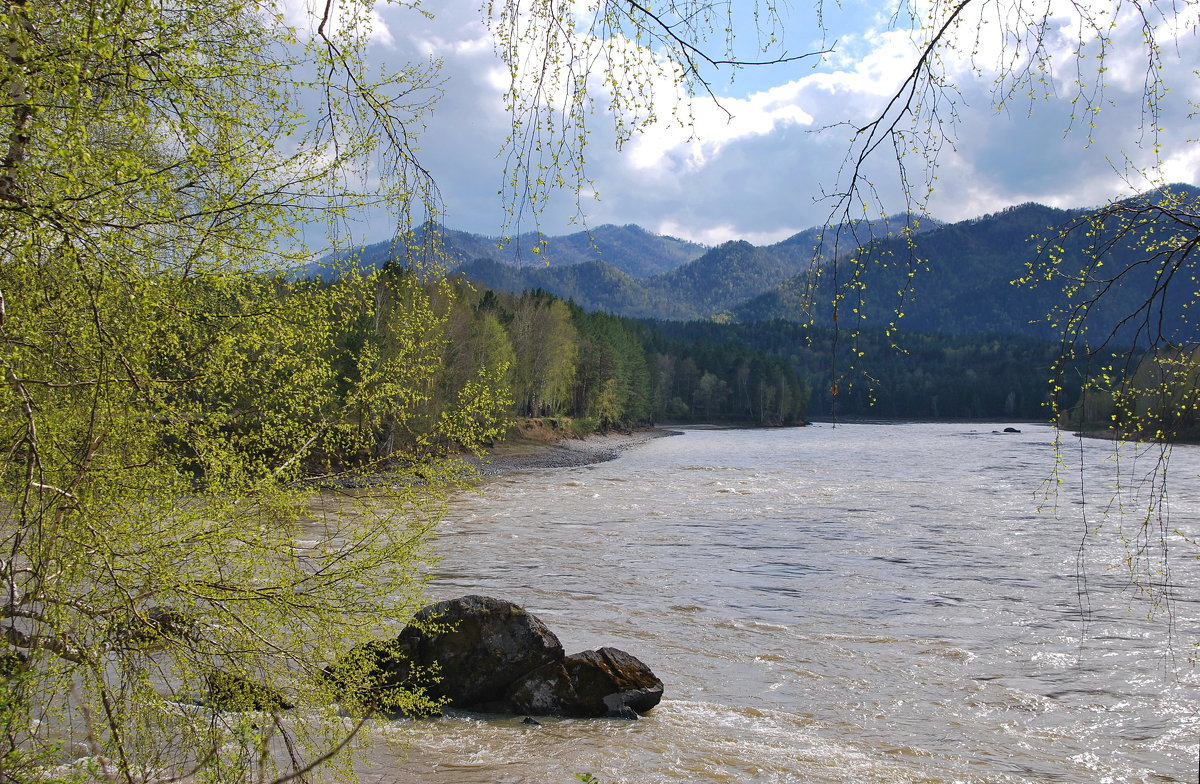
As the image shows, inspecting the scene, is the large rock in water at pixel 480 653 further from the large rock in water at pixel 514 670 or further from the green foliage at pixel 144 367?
the green foliage at pixel 144 367

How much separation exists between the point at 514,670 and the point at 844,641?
244 inches

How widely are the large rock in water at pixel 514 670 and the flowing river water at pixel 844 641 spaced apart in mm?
407

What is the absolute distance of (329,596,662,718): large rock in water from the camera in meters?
10.2

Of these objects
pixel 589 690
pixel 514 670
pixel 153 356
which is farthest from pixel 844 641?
pixel 153 356

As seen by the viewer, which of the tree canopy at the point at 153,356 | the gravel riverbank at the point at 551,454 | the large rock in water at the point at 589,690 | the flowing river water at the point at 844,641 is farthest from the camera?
the gravel riverbank at the point at 551,454

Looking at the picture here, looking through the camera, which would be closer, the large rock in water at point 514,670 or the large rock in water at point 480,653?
the large rock in water at point 514,670

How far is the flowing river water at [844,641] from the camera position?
29.2 ft

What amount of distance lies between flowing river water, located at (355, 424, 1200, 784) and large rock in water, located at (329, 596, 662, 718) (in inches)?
16.0

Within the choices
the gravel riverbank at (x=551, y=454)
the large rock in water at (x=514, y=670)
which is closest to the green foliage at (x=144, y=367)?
the large rock in water at (x=514, y=670)

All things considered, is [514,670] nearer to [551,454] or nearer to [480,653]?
[480,653]

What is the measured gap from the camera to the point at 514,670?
410 inches

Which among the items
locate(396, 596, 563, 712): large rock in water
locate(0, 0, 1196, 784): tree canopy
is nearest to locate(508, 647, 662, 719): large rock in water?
locate(396, 596, 563, 712): large rock in water

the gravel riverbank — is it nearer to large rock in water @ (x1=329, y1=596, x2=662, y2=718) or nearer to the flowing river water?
the flowing river water

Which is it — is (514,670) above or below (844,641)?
above
